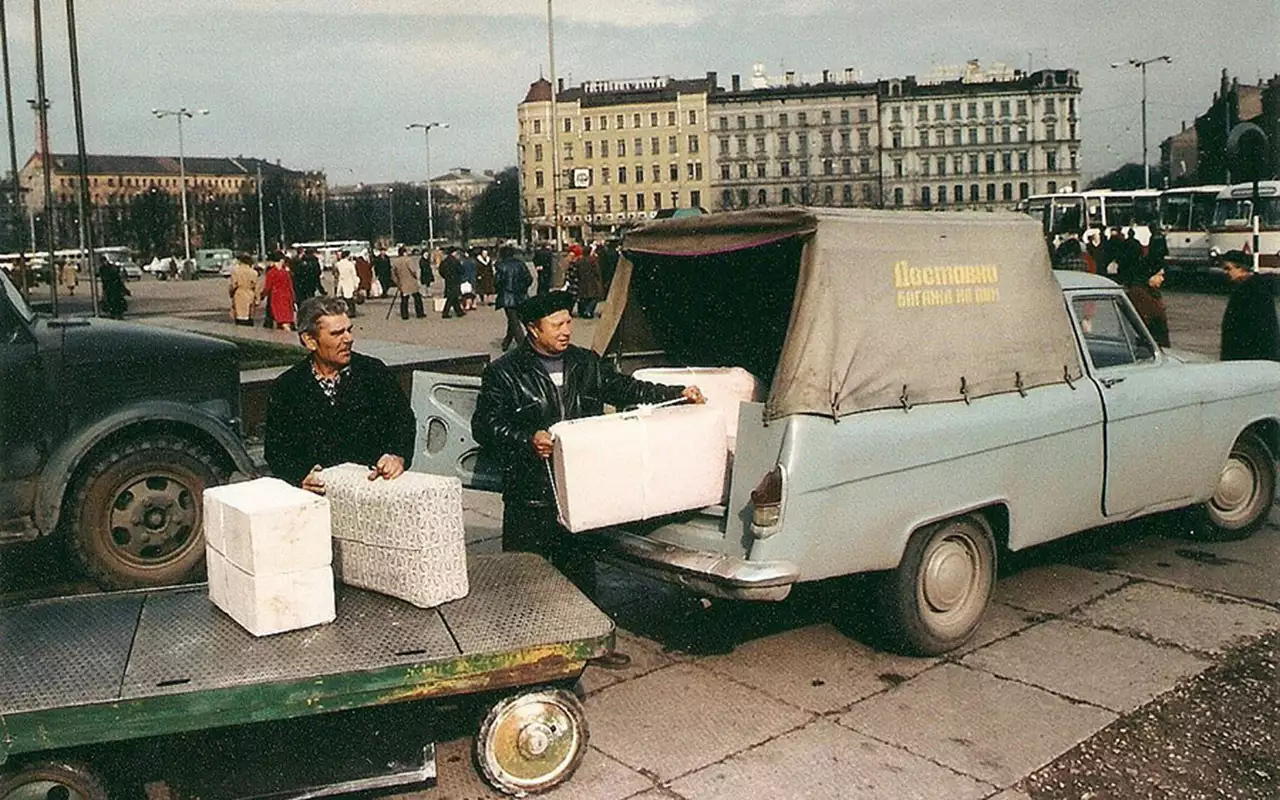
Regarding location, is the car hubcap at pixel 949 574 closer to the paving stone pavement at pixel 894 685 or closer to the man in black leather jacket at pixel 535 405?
the paving stone pavement at pixel 894 685

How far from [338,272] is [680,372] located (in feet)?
88.2

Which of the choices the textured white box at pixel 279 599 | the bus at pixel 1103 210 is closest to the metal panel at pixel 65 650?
the textured white box at pixel 279 599

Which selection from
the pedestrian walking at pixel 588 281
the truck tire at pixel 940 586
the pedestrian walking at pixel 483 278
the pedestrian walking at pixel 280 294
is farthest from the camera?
the pedestrian walking at pixel 483 278

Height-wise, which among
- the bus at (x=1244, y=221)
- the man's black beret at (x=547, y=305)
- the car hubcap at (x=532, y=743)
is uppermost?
the bus at (x=1244, y=221)

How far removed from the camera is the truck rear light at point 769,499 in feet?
15.2

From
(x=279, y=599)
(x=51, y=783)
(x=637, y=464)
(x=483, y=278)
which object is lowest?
(x=51, y=783)

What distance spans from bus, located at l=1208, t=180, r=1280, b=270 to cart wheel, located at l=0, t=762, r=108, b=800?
3288cm

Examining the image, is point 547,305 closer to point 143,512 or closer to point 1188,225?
point 143,512

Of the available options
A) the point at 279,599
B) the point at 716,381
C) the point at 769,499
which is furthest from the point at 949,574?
the point at 279,599

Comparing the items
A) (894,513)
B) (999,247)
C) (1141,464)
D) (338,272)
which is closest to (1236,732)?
(894,513)

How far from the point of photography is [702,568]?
484 cm

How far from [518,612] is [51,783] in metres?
1.56

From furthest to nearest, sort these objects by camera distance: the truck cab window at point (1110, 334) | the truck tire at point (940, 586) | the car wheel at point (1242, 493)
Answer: the car wheel at point (1242, 493), the truck cab window at point (1110, 334), the truck tire at point (940, 586)

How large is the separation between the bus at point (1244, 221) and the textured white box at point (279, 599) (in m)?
32.1
